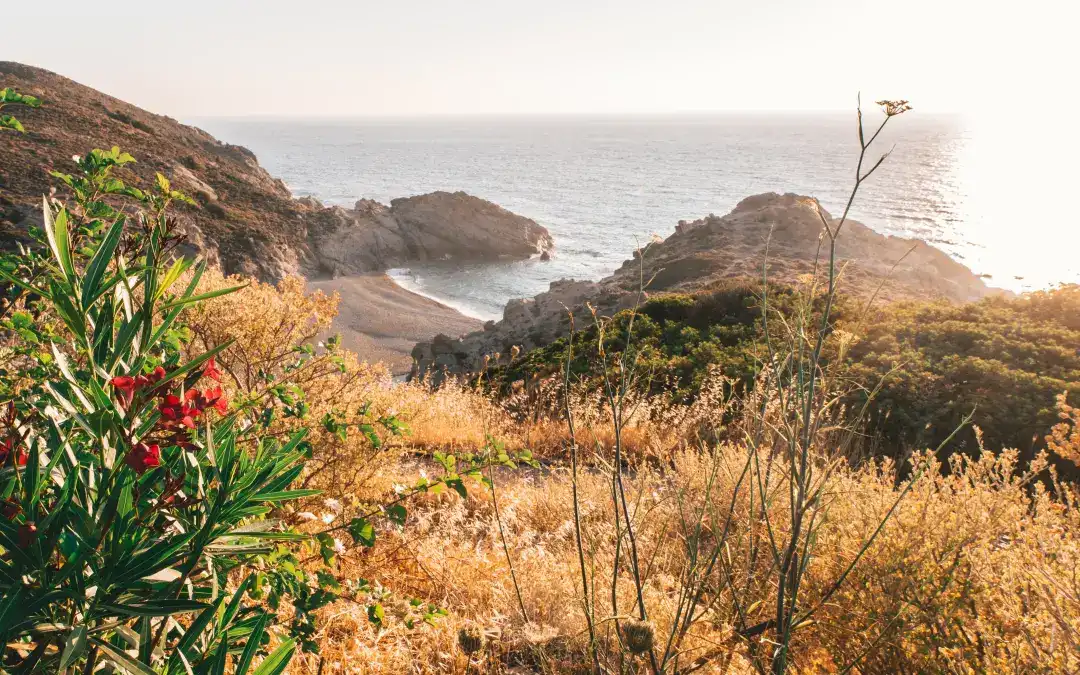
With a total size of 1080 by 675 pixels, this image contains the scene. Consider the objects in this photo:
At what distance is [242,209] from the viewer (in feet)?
114

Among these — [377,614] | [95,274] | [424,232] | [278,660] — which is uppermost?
[95,274]

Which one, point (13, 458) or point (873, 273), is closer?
point (13, 458)

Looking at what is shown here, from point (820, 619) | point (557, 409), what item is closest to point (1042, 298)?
point (557, 409)

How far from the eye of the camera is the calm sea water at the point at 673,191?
117 feet

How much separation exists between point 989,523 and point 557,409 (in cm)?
564

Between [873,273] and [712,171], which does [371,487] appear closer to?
[873,273]

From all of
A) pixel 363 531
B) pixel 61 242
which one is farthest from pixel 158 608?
pixel 363 531

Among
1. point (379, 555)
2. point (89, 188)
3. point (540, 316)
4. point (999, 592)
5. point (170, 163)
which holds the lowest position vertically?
point (540, 316)

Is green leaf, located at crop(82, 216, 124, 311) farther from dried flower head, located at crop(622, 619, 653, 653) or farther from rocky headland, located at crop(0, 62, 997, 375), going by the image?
rocky headland, located at crop(0, 62, 997, 375)

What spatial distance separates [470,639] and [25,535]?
2310mm

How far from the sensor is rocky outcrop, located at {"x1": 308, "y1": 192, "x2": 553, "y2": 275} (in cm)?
3722

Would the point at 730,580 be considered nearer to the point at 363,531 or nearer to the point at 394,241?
the point at 363,531

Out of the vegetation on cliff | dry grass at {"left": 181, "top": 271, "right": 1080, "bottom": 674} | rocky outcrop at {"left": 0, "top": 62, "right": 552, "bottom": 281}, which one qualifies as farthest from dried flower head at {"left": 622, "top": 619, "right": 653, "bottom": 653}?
rocky outcrop at {"left": 0, "top": 62, "right": 552, "bottom": 281}

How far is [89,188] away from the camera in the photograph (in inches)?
94.8
